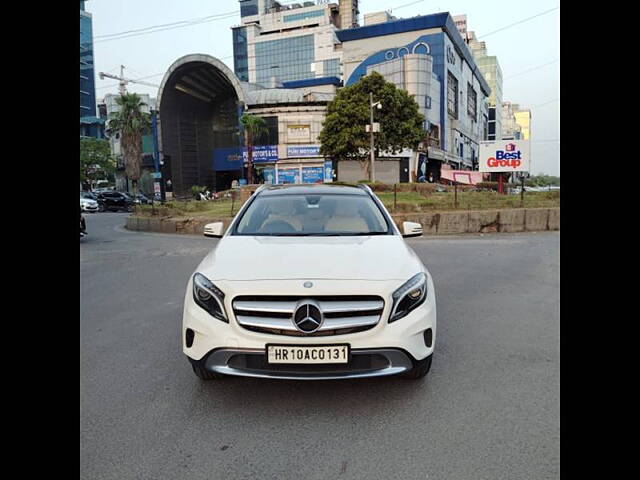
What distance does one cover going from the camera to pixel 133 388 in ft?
11.9

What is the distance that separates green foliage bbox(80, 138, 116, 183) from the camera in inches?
2211

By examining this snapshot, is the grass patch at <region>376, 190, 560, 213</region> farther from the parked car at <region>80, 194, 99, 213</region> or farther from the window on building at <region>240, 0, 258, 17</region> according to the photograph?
the window on building at <region>240, 0, 258, 17</region>

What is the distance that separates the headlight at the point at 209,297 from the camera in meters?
3.12

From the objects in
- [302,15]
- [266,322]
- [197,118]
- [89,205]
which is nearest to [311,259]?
[266,322]

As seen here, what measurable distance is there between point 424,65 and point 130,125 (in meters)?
33.6

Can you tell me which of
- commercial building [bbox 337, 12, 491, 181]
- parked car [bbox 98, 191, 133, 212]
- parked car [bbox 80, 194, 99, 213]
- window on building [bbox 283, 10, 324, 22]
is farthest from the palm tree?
window on building [bbox 283, 10, 324, 22]

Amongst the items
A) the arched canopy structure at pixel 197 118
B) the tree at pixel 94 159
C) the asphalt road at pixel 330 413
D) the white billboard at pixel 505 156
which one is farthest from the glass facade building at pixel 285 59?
the asphalt road at pixel 330 413

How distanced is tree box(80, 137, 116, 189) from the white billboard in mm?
47240

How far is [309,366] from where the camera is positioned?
2.98 m

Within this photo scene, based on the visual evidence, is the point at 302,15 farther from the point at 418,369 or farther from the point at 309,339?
the point at 309,339
